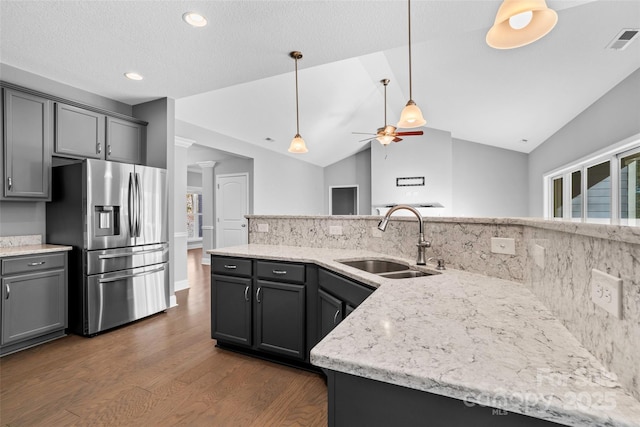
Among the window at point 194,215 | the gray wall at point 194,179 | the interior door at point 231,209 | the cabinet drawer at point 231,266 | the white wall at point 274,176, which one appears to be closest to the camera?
the cabinet drawer at point 231,266

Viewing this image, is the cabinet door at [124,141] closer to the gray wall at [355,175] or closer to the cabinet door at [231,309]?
the cabinet door at [231,309]

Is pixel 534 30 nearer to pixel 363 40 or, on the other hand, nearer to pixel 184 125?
pixel 363 40

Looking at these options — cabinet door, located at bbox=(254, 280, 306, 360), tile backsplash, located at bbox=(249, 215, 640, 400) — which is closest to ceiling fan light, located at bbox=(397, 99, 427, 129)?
tile backsplash, located at bbox=(249, 215, 640, 400)

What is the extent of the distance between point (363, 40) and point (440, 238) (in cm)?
181

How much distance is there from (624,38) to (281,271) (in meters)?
3.45

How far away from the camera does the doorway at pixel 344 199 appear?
9.53 meters

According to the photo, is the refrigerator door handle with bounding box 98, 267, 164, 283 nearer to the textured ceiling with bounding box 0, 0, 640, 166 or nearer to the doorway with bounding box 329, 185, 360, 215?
the textured ceiling with bounding box 0, 0, 640, 166

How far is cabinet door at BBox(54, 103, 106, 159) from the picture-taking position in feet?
10.2

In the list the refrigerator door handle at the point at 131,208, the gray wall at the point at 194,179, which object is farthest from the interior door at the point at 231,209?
the gray wall at the point at 194,179

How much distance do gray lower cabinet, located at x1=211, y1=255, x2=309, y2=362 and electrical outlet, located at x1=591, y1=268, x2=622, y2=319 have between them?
1732 mm

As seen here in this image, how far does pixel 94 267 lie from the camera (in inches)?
118

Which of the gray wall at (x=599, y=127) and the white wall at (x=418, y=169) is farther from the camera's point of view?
the white wall at (x=418, y=169)

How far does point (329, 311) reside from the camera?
2.02m

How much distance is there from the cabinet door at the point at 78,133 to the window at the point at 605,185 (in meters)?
4.86
